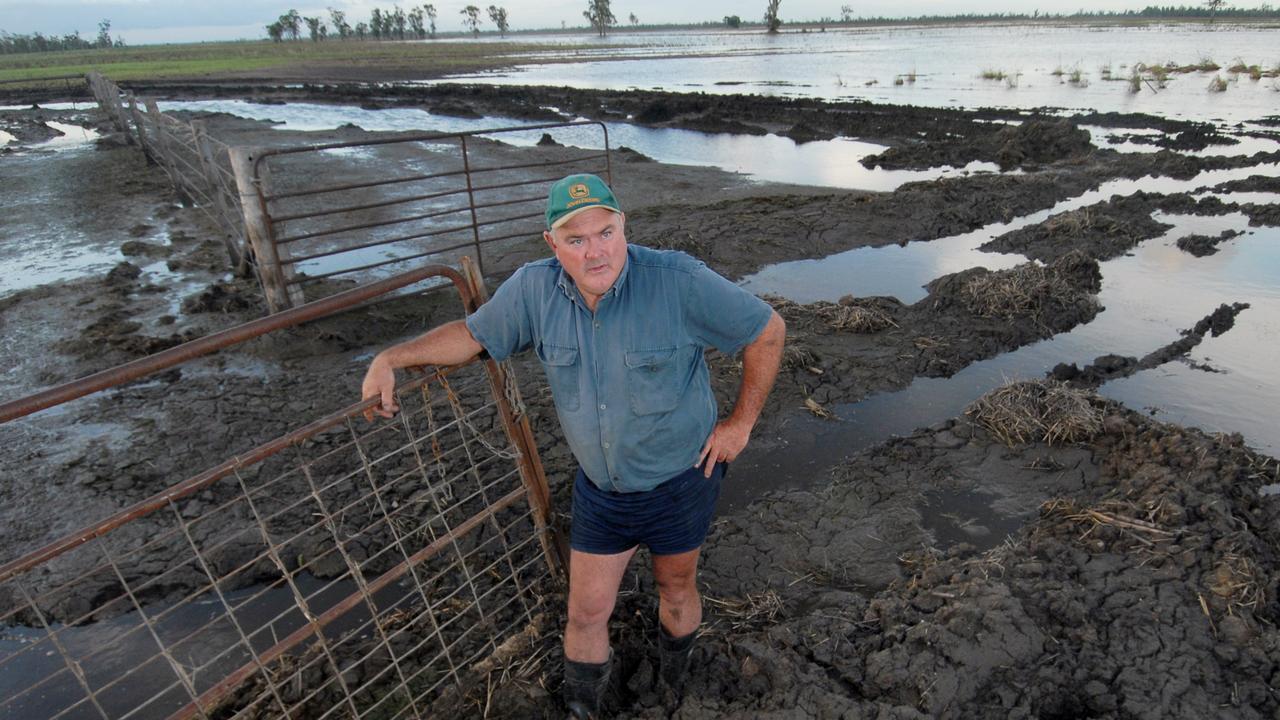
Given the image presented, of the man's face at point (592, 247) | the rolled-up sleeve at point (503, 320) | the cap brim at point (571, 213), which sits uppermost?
the cap brim at point (571, 213)

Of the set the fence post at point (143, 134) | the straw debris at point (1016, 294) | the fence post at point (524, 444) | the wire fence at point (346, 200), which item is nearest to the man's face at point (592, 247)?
the fence post at point (524, 444)

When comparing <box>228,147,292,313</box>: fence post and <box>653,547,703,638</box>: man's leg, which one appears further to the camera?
<box>228,147,292,313</box>: fence post

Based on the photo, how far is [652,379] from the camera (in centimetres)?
230

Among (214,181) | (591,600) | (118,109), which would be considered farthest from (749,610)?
(118,109)

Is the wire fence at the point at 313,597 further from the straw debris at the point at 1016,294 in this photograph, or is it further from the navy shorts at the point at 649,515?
the straw debris at the point at 1016,294

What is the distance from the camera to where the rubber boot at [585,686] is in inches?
108

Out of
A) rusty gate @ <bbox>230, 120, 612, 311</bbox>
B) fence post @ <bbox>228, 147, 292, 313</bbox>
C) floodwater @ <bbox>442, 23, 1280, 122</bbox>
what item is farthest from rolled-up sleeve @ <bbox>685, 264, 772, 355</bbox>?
floodwater @ <bbox>442, 23, 1280, 122</bbox>

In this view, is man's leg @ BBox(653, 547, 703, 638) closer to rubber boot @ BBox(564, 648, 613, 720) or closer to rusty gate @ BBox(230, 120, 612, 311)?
rubber boot @ BBox(564, 648, 613, 720)

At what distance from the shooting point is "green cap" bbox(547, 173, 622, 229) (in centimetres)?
213

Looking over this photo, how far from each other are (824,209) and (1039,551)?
7.88 meters

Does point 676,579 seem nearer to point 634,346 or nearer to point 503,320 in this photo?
point 634,346

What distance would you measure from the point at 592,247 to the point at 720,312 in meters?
0.49

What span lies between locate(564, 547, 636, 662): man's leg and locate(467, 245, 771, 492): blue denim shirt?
0.36 m

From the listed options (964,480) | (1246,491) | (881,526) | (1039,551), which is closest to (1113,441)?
(1246,491)
